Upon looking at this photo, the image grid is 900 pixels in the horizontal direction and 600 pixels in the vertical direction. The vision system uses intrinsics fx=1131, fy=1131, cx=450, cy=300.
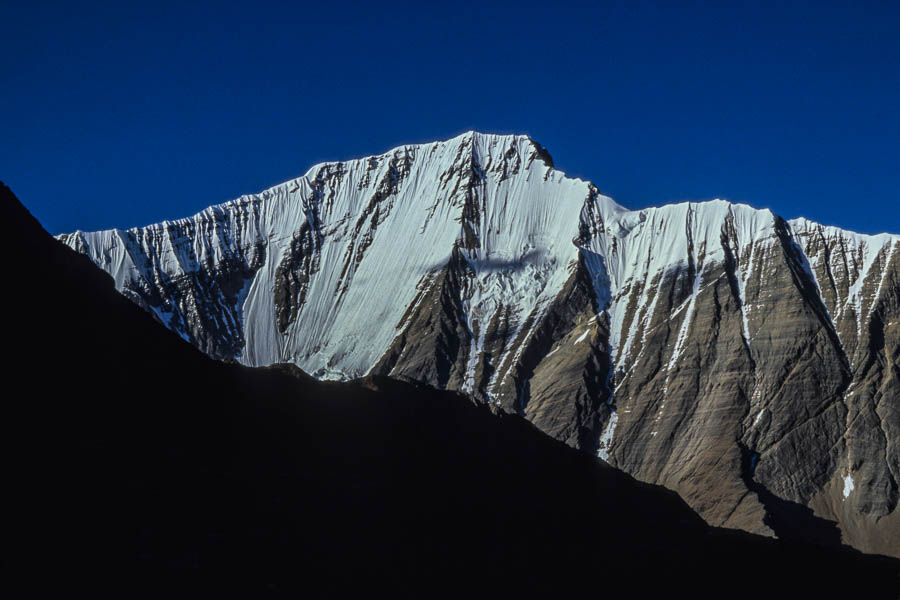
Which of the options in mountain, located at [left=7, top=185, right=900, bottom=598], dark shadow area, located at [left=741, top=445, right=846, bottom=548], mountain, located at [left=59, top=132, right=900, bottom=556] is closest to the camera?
mountain, located at [left=7, top=185, right=900, bottom=598]

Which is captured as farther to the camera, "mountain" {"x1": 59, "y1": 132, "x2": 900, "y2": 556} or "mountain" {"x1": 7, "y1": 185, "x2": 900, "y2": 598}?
"mountain" {"x1": 59, "y1": 132, "x2": 900, "y2": 556}

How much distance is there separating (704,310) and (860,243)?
26787mm

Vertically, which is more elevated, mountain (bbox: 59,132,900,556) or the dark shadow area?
mountain (bbox: 59,132,900,556)

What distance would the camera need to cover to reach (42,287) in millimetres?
47844

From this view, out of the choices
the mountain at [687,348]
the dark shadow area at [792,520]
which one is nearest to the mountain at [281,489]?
the dark shadow area at [792,520]

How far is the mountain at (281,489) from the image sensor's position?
1507 inches

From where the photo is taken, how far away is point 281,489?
48562 millimetres

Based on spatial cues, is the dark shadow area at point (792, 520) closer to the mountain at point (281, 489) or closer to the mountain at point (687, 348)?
the mountain at point (687, 348)

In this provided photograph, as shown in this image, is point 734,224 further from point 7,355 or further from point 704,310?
point 7,355

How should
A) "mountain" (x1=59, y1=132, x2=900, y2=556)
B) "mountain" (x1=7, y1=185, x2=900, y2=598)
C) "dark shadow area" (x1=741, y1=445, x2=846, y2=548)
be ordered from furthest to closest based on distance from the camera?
"mountain" (x1=59, y1=132, x2=900, y2=556) < "dark shadow area" (x1=741, y1=445, x2=846, y2=548) < "mountain" (x1=7, y1=185, x2=900, y2=598)

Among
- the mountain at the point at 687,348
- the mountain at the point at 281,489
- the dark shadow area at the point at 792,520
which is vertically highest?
the mountain at the point at 687,348

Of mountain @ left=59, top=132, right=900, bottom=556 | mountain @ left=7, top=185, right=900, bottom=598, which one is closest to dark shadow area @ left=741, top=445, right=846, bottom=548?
mountain @ left=59, top=132, right=900, bottom=556

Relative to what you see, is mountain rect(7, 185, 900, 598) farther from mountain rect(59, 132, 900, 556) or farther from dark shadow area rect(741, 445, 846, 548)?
mountain rect(59, 132, 900, 556)

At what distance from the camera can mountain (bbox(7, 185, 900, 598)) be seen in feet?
126
